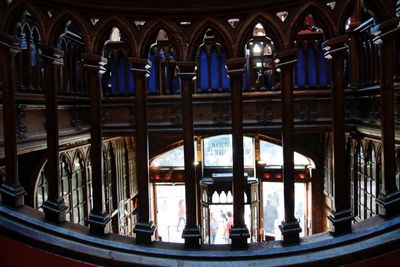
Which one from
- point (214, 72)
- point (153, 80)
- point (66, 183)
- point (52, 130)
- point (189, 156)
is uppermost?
point (214, 72)

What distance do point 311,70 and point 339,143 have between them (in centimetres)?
623

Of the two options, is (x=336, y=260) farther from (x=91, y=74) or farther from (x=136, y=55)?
(x=91, y=74)

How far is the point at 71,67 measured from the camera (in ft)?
22.0

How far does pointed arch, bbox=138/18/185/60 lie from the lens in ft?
5.30

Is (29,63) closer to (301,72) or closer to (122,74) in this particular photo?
(122,74)

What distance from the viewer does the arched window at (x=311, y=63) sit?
7301mm

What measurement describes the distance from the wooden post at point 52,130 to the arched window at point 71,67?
4772mm

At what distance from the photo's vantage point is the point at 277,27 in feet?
5.10

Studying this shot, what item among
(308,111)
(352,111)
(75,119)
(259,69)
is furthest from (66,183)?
(352,111)

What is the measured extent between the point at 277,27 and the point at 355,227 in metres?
0.91

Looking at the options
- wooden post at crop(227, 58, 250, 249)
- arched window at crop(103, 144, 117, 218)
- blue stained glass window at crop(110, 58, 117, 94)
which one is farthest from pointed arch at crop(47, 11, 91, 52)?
arched window at crop(103, 144, 117, 218)

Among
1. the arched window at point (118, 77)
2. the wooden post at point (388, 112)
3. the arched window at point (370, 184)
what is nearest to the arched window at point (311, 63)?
the arched window at point (370, 184)

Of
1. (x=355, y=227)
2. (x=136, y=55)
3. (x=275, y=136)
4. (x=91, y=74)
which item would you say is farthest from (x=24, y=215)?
(x=275, y=136)

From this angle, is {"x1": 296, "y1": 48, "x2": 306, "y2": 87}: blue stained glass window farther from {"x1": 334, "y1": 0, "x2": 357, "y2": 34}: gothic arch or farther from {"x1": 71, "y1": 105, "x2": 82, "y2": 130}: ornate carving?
{"x1": 334, "y1": 0, "x2": 357, "y2": 34}: gothic arch
